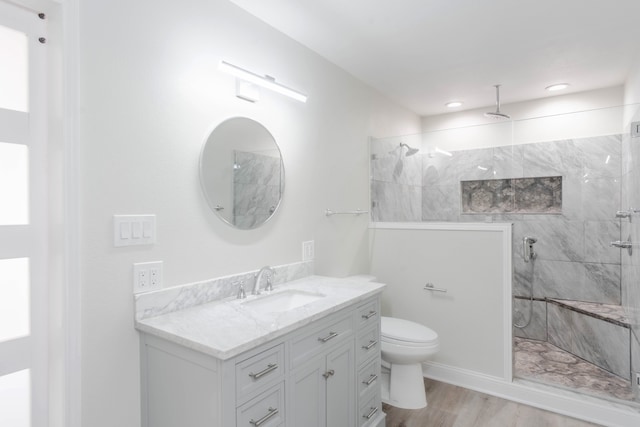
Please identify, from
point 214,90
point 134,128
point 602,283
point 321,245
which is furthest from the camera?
point 602,283

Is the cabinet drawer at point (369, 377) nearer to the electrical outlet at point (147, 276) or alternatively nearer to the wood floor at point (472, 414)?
the wood floor at point (472, 414)

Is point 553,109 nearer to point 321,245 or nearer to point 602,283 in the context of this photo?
point 602,283

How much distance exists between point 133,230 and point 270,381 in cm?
82

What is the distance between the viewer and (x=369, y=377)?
203cm

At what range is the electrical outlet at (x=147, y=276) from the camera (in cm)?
149

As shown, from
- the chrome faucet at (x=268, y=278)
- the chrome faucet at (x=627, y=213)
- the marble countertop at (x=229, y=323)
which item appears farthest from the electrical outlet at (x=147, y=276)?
the chrome faucet at (x=627, y=213)

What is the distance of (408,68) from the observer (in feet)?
9.48

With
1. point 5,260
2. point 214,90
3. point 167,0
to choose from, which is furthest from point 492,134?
point 5,260

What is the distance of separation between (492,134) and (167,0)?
2.52 meters

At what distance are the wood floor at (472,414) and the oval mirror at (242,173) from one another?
5.11 ft

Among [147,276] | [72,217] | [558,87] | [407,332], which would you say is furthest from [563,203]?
[72,217]

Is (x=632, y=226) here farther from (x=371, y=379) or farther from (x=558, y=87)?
(x=371, y=379)

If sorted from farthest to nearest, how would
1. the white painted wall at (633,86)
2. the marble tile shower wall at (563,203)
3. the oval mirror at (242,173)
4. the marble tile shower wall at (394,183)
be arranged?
the marble tile shower wall at (394,183) → the marble tile shower wall at (563,203) → the white painted wall at (633,86) → the oval mirror at (242,173)

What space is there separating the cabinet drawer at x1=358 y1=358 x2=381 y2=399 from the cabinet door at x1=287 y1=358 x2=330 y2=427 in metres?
0.36
